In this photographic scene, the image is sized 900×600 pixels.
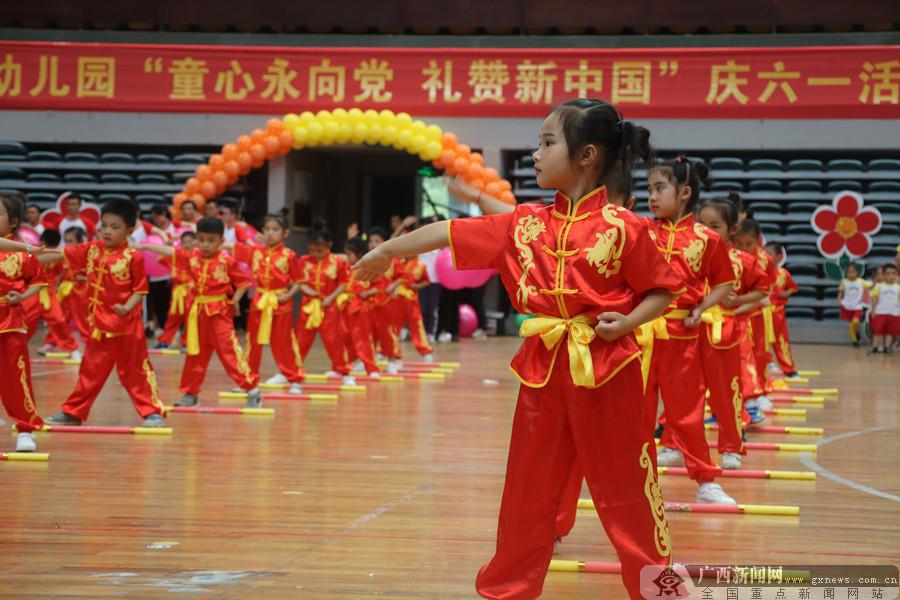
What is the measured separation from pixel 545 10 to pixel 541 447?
1585 cm

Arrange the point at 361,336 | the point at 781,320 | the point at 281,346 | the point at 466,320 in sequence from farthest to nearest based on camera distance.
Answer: the point at 466,320, the point at 781,320, the point at 361,336, the point at 281,346

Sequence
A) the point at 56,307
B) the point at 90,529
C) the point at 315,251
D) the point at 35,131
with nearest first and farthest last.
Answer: the point at 90,529, the point at 315,251, the point at 56,307, the point at 35,131

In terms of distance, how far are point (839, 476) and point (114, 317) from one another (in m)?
A: 4.09

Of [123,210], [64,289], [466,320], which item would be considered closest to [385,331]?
[64,289]

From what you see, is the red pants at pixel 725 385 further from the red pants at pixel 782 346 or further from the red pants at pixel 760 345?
the red pants at pixel 782 346

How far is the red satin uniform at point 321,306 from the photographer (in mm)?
9938

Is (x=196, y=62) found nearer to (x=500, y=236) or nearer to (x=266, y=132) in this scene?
(x=266, y=132)

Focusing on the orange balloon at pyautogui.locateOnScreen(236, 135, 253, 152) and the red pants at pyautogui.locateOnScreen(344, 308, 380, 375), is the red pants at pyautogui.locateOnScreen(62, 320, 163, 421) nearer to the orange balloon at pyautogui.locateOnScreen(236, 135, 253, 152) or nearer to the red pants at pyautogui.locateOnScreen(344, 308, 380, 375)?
the red pants at pyautogui.locateOnScreen(344, 308, 380, 375)

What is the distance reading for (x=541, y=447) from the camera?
3.14m

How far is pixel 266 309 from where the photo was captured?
9.22 m

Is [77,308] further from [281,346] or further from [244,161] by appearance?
[244,161]

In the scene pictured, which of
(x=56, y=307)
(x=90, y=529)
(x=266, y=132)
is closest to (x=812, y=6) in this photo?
(x=266, y=132)

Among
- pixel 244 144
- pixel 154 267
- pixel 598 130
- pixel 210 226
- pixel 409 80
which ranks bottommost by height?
pixel 154 267

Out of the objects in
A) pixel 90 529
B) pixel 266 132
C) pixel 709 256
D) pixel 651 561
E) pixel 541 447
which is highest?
pixel 266 132
